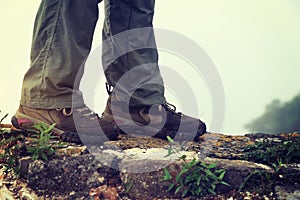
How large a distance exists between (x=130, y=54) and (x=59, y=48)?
73 centimetres

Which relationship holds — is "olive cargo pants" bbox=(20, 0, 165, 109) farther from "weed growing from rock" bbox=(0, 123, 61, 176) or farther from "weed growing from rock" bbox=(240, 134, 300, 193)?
"weed growing from rock" bbox=(240, 134, 300, 193)

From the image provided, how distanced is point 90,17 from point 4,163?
42.2 inches

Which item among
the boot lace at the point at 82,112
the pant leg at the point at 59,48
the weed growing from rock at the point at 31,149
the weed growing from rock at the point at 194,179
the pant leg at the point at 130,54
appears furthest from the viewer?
the pant leg at the point at 130,54

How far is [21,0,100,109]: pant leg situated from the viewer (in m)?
2.91

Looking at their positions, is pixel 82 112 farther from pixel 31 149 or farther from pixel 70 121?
pixel 31 149

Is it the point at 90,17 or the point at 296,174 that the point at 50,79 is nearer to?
the point at 90,17

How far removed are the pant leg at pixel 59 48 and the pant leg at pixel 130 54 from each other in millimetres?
459

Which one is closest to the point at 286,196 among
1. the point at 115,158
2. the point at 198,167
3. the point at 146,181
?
the point at 198,167

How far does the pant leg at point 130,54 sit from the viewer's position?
3.47 meters

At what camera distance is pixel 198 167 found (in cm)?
260

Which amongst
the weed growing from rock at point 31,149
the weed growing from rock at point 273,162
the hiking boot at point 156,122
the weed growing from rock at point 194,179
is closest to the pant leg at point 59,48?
the weed growing from rock at point 31,149

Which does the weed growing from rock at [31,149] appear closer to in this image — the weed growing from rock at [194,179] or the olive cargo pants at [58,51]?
the olive cargo pants at [58,51]

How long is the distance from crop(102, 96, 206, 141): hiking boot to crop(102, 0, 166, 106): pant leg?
65mm

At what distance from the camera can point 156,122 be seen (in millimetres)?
3516
